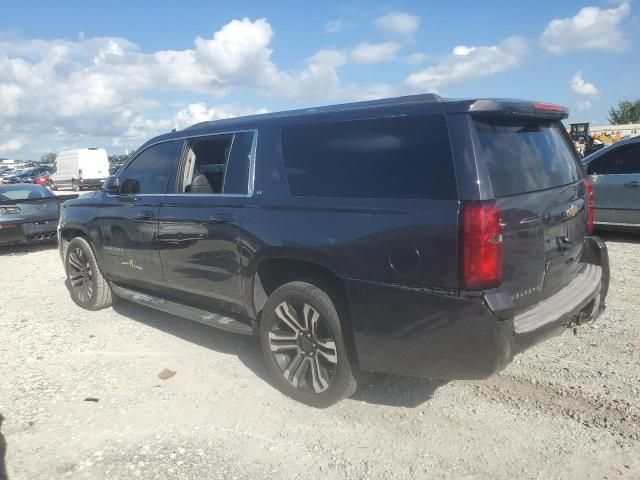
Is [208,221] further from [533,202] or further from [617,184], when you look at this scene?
[617,184]

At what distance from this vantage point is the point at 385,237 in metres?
2.88

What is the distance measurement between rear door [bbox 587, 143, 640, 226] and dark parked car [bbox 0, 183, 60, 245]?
9.95m

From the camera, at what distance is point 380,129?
3.04 m

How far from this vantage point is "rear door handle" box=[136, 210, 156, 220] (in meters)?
4.64

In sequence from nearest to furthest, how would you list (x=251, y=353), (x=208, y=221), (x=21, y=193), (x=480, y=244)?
(x=480, y=244), (x=208, y=221), (x=251, y=353), (x=21, y=193)

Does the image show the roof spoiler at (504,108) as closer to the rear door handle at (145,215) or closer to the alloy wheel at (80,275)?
the rear door handle at (145,215)

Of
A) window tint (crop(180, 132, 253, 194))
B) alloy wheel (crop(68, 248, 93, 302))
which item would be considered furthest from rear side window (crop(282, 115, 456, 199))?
alloy wheel (crop(68, 248, 93, 302))

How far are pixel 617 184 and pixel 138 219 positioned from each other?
7.26m

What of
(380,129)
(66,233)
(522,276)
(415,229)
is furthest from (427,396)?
(66,233)

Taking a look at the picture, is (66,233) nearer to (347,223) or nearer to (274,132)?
(274,132)

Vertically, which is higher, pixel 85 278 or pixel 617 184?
pixel 617 184

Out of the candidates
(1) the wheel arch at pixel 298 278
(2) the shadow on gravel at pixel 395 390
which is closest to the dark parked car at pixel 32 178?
(1) the wheel arch at pixel 298 278

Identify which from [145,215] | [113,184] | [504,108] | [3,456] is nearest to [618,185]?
[504,108]

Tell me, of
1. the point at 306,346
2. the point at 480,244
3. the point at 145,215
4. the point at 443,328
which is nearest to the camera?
the point at 480,244
